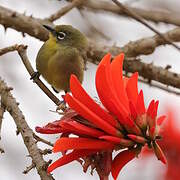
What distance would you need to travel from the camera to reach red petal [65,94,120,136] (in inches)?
39.1

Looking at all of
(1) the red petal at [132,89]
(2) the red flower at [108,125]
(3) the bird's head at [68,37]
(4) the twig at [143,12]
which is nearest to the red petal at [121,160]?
(2) the red flower at [108,125]

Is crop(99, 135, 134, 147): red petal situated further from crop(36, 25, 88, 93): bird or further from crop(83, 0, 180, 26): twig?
crop(83, 0, 180, 26): twig

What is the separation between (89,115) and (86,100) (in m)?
0.03

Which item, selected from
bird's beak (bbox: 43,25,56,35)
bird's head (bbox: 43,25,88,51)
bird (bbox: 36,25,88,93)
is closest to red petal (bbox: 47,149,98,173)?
bird (bbox: 36,25,88,93)

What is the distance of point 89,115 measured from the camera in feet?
3.33

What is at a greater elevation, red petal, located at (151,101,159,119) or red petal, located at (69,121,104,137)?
red petal, located at (151,101,159,119)

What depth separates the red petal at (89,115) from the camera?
99cm

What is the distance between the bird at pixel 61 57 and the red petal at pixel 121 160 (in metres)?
1.14

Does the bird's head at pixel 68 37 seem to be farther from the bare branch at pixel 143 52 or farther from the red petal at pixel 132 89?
the red petal at pixel 132 89

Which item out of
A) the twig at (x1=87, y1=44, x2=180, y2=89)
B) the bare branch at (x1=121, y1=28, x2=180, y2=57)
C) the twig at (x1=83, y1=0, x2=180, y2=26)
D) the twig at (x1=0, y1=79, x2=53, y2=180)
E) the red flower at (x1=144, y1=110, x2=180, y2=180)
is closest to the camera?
the twig at (x1=0, y1=79, x2=53, y2=180)

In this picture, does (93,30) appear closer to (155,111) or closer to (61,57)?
(61,57)

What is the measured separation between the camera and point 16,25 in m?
2.35

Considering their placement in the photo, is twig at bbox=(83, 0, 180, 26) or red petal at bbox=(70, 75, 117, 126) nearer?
red petal at bbox=(70, 75, 117, 126)

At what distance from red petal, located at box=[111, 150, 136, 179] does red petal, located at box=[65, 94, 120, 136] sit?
0.16 ft
